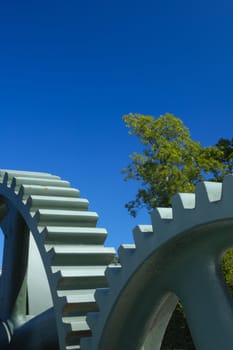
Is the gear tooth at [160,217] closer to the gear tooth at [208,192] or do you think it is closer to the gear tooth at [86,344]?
the gear tooth at [208,192]

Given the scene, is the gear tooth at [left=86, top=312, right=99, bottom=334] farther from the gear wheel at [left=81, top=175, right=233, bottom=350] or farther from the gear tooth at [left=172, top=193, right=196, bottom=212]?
the gear tooth at [left=172, top=193, right=196, bottom=212]

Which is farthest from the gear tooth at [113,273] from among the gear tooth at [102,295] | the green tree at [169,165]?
the green tree at [169,165]

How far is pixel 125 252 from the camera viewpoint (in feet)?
15.4

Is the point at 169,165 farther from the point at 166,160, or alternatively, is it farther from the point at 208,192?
the point at 208,192

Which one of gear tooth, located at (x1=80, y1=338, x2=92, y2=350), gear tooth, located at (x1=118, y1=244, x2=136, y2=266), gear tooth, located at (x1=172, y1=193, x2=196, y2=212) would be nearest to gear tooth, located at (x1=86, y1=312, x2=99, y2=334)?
gear tooth, located at (x1=80, y1=338, x2=92, y2=350)

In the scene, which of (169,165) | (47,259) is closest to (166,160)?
(169,165)

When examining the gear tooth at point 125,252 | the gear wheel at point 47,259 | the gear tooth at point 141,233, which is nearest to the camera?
the gear tooth at point 141,233

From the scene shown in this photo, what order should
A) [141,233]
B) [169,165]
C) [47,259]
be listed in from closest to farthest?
[141,233], [47,259], [169,165]

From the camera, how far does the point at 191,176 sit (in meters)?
18.5

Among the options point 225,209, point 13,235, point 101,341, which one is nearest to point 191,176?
point 13,235

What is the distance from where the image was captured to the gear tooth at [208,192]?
374 centimetres

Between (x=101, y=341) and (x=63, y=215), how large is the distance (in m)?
2.13

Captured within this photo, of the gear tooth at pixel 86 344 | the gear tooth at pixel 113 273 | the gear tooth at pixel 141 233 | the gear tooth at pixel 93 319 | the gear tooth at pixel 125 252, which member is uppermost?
A: the gear tooth at pixel 141 233

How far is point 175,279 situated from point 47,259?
7.09ft
